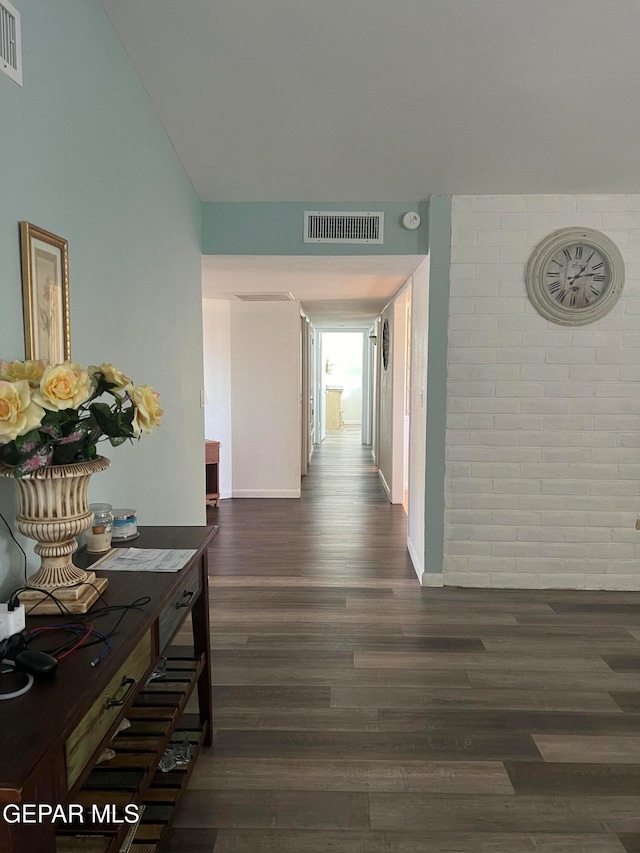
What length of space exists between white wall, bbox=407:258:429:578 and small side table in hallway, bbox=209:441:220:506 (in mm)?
2290

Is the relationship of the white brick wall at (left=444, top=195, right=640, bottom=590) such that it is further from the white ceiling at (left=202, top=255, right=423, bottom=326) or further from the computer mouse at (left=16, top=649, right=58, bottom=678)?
the computer mouse at (left=16, top=649, right=58, bottom=678)

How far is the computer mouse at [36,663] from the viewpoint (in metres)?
1.11

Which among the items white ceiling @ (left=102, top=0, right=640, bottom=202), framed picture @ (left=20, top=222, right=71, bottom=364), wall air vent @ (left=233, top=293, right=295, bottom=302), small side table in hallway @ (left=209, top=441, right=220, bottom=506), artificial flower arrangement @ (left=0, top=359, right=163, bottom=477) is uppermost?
white ceiling @ (left=102, top=0, right=640, bottom=202)

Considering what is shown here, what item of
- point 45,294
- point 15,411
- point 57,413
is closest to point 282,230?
point 45,294

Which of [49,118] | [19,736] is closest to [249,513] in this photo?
[49,118]

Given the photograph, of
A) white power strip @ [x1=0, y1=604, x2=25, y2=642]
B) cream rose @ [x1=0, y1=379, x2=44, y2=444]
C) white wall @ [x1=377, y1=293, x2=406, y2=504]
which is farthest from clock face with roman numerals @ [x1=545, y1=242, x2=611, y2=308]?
white power strip @ [x1=0, y1=604, x2=25, y2=642]

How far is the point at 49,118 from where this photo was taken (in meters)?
1.74

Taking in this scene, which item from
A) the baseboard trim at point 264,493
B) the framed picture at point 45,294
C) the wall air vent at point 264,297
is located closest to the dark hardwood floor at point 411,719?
the framed picture at point 45,294

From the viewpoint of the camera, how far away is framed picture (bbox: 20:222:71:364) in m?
1.61

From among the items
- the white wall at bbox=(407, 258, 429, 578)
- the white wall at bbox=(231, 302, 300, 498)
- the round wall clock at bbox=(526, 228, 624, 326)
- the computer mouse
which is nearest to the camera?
the computer mouse

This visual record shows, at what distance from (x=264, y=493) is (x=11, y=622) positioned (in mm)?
5473

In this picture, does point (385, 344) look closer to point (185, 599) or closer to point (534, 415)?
point (534, 415)

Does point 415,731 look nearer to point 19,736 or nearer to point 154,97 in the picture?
point 19,736

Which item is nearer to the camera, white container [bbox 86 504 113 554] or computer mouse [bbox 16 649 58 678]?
computer mouse [bbox 16 649 58 678]
